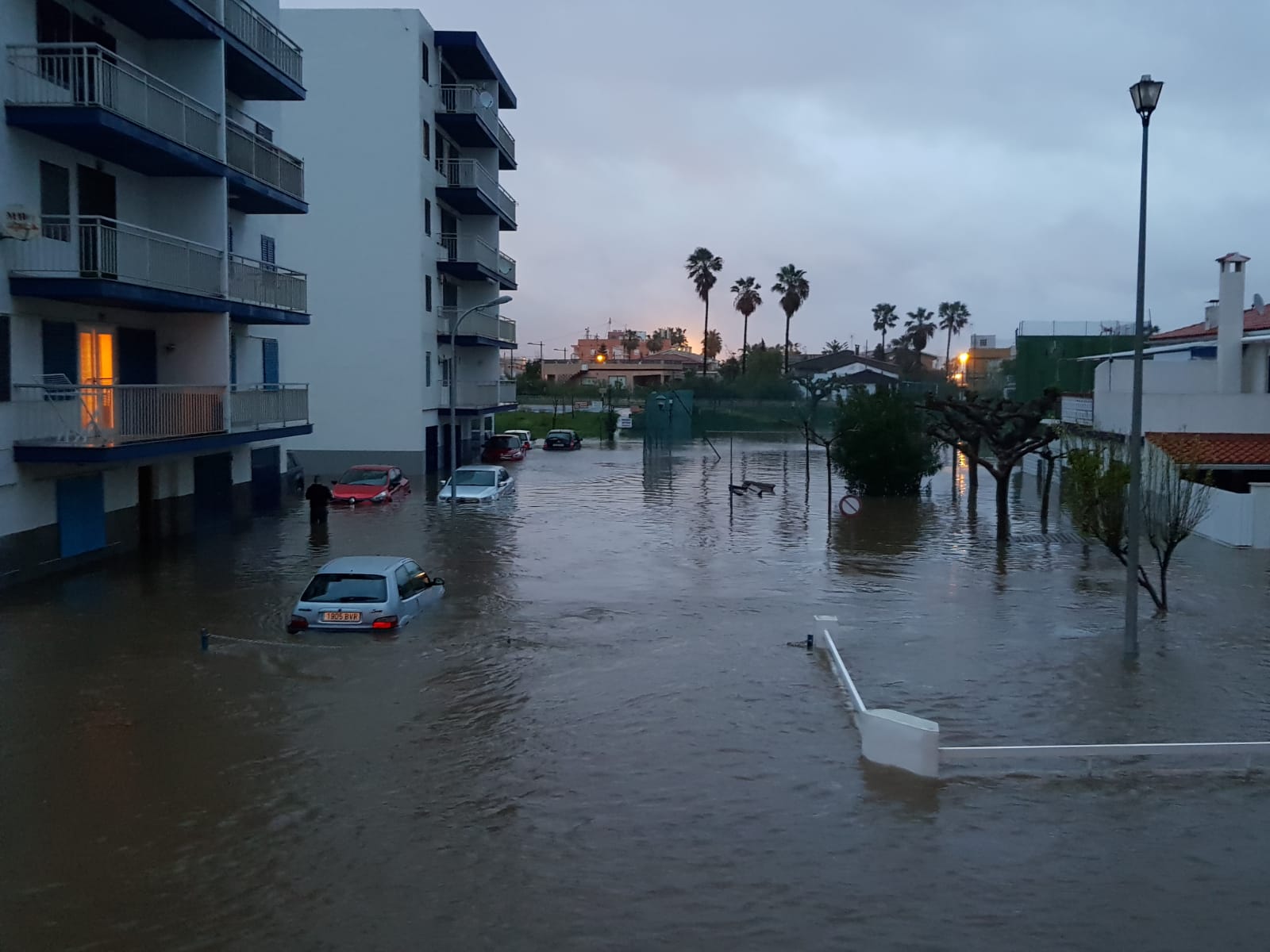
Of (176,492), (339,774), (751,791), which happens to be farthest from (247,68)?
(751,791)

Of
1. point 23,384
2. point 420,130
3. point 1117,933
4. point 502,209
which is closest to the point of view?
point 1117,933

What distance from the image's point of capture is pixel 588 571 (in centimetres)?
2492

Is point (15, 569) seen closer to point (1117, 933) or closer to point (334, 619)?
point (334, 619)

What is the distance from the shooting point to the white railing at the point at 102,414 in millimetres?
20703

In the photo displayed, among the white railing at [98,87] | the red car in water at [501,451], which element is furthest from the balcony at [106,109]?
the red car in water at [501,451]

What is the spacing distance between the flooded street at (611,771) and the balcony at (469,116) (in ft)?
90.3

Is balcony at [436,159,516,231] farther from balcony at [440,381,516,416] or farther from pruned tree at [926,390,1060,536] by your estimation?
pruned tree at [926,390,1060,536]

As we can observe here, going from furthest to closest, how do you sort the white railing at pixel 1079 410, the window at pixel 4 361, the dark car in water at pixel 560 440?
the dark car in water at pixel 560 440 < the white railing at pixel 1079 410 < the window at pixel 4 361

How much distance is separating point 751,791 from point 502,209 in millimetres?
45669

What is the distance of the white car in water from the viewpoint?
3734 centimetres

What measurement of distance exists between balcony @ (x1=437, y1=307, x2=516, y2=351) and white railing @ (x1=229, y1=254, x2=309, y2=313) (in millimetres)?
17559

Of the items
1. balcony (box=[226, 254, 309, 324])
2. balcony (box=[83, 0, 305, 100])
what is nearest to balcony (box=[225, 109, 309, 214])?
balcony (box=[83, 0, 305, 100])

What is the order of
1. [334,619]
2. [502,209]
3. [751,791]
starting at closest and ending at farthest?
[751,791], [334,619], [502,209]

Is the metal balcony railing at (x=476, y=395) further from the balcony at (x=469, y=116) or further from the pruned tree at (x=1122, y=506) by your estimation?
the pruned tree at (x=1122, y=506)
